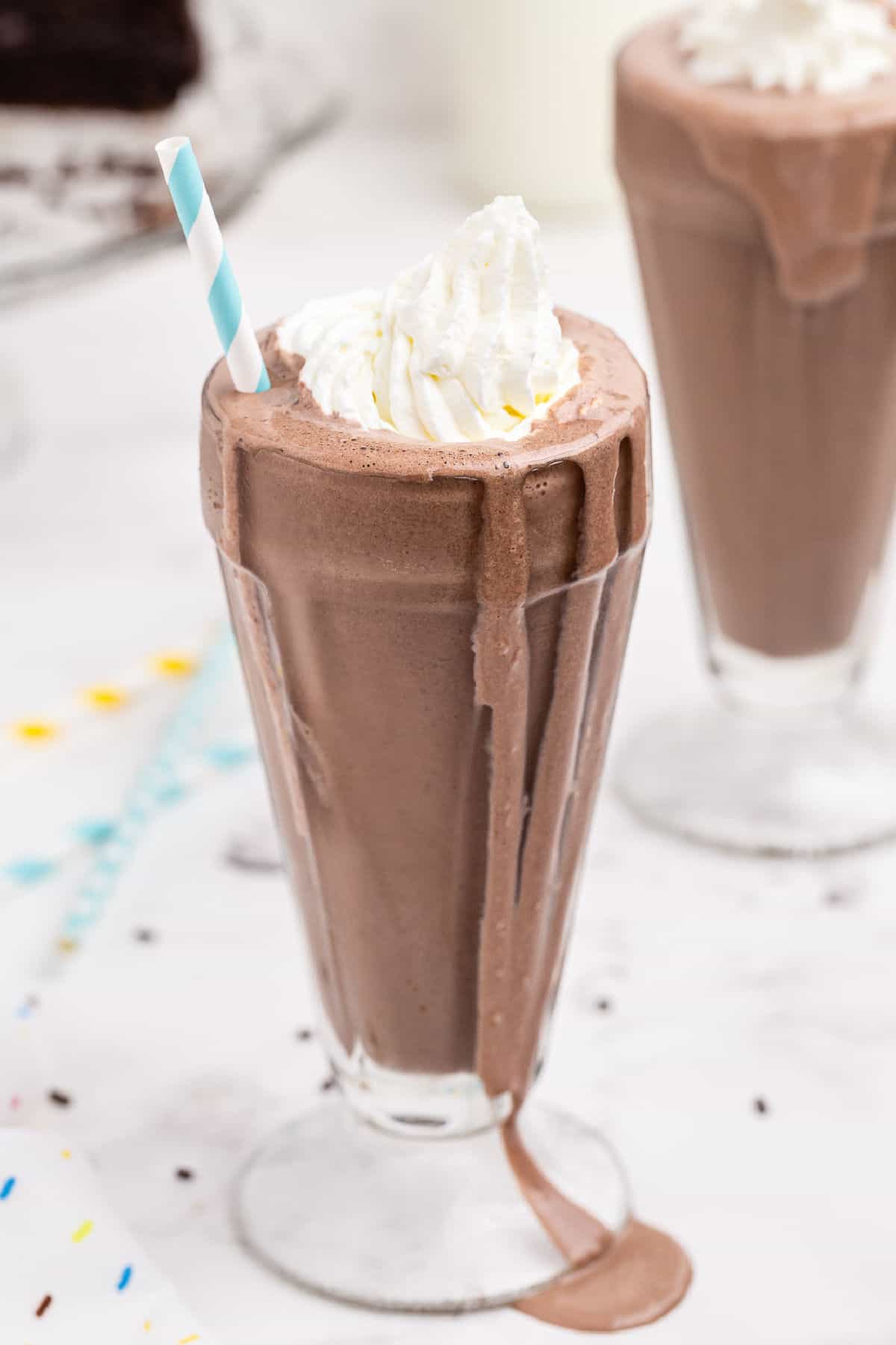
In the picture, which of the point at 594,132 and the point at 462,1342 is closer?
the point at 462,1342

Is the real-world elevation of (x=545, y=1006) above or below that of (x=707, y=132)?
below

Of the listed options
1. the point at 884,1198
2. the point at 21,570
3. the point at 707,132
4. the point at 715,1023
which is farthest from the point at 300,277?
the point at 884,1198

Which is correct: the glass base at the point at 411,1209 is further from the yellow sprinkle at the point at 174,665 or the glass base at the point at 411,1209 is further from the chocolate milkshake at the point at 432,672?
the yellow sprinkle at the point at 174,665

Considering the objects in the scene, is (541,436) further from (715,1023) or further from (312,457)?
(715,1023)

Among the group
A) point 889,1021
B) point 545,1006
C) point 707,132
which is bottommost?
point 889,1021

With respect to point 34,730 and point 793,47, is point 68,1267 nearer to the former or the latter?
point 34,730

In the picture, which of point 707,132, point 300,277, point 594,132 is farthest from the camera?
point 594,132

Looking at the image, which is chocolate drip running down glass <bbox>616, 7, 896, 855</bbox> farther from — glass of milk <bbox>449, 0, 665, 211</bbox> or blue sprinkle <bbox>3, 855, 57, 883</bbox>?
glass of milk <bbox>449, 0, 665, 211</bbox>
